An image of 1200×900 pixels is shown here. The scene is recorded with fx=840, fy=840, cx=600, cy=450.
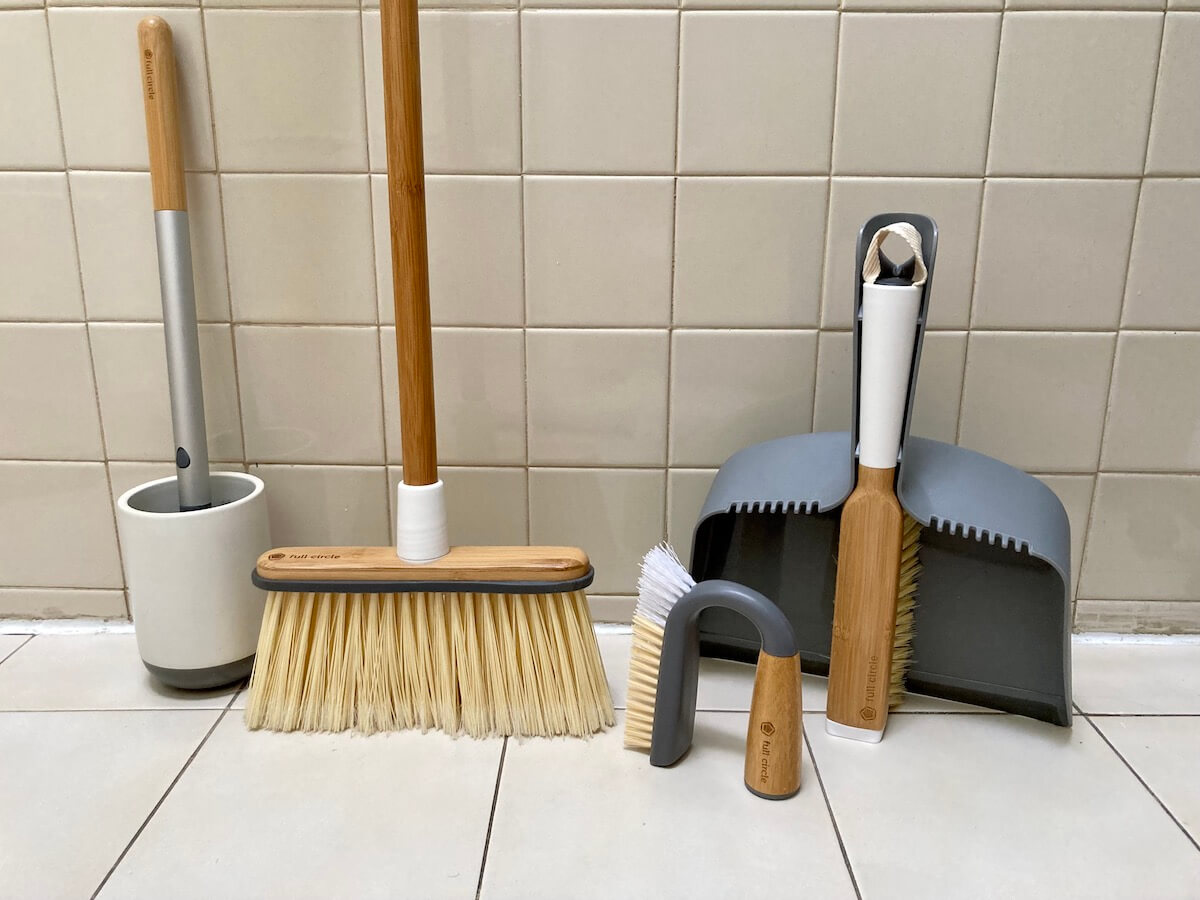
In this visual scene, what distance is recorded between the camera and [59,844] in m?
0.64

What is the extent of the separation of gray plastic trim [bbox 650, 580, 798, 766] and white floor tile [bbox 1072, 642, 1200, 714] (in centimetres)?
39

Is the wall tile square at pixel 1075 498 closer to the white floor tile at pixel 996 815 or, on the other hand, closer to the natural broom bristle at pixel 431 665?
the white floor tile at pixel 996 815

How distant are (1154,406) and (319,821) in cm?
91

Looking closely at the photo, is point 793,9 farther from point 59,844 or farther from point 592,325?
point 59,844

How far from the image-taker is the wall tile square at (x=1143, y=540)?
916 millimetres

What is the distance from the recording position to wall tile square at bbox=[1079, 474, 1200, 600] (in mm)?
916

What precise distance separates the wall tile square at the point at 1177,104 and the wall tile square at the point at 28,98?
109cm

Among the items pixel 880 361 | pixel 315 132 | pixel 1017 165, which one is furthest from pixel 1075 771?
pixel 315 132

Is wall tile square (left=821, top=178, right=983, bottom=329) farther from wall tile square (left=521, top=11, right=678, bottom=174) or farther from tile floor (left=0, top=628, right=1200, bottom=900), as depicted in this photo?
tile floor (left=0, top=628, right=1200, bottom=900)

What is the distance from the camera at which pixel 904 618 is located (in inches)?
32.3

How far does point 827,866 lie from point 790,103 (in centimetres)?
68

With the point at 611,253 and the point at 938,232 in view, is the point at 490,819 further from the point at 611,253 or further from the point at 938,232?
the point at 938,232

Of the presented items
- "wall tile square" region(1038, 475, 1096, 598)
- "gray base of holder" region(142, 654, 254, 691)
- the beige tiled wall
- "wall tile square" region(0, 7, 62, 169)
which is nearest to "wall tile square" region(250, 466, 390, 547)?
the beige tiled wall

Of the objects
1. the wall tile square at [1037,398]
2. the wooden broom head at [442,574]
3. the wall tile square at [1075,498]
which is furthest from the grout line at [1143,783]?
Result: the wooden broom head at [442,574]
